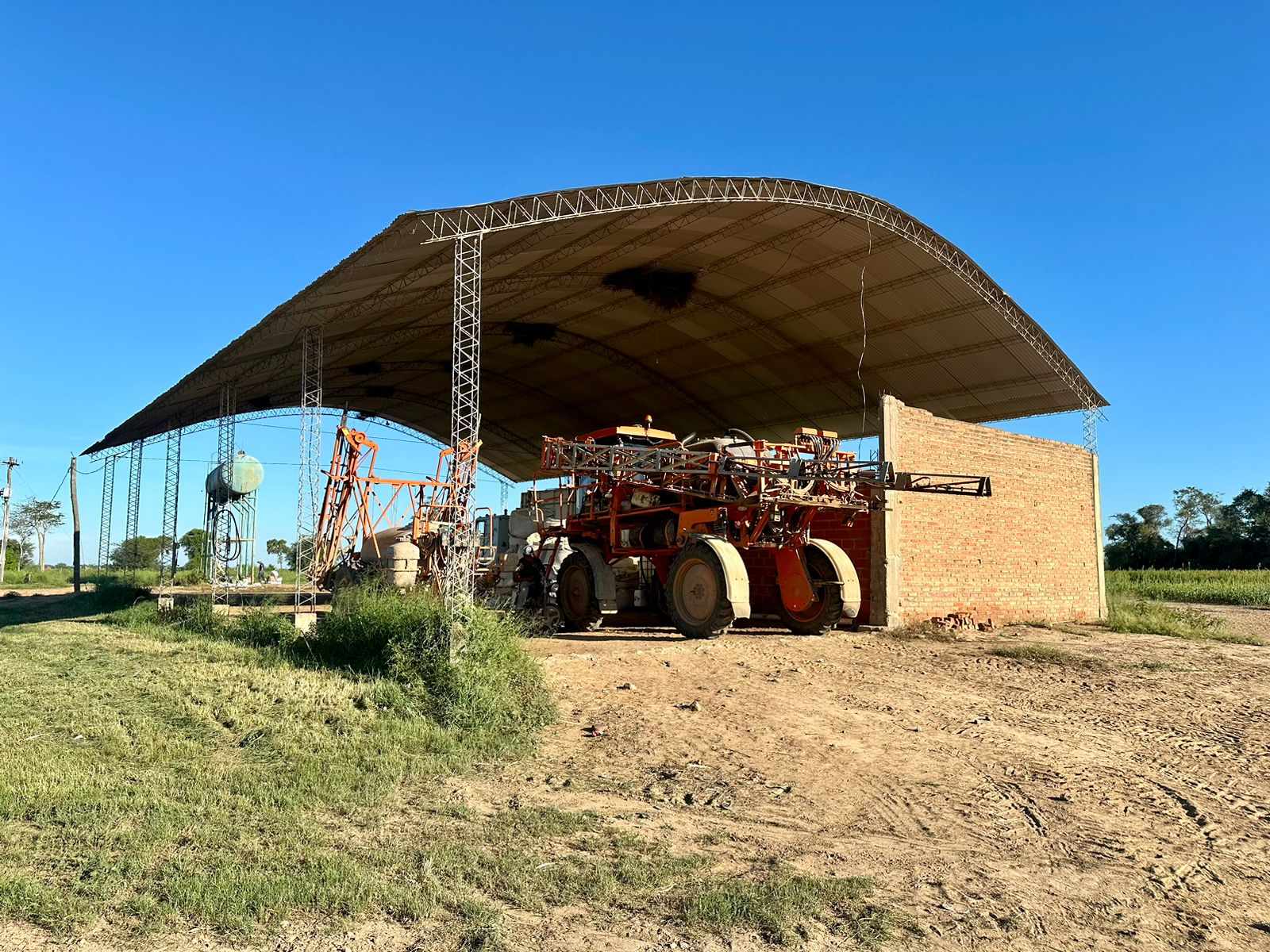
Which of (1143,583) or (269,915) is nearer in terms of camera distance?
(269,915)

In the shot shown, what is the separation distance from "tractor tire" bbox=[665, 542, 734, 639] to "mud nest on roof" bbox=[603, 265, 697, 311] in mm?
11140

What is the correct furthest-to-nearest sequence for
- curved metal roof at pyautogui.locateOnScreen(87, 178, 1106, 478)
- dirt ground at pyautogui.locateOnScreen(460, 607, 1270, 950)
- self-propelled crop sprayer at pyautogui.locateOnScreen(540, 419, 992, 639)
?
curved metal roof at pyautogui.locateOnScreen(87, 178, 1106, 478)
self-propelled crop sprayer at pyautogui.locateOnScreen(540, 419, 992, 639)
dirt ground at pyautogui.locateOnScreen(460, 607, 1270, 950)

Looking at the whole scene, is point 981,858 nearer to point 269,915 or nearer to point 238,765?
point 269,915

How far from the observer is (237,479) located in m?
22.0

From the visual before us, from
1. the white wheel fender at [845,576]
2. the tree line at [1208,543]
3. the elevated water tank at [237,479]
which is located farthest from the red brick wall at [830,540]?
the tree line at [1208,543]

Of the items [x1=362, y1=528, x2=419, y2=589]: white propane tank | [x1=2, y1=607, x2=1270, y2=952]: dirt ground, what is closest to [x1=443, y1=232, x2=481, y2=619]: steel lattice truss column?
[x1=2, y1=607, x2=1270, y2=952]: dirt ground

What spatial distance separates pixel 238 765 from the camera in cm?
648

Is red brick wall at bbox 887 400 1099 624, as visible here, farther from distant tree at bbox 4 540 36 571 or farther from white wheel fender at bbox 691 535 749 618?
distant tree at bbox 4 540 36 571

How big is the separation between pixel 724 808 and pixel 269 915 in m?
2.94

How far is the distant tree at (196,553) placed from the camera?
1043 inches

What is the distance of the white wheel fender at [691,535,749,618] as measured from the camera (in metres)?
12.0

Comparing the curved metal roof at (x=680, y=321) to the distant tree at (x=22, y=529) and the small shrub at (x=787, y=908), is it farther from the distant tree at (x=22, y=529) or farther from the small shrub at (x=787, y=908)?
the distant tree at (x=22, y=529)

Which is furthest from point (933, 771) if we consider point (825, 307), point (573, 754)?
point (825, 307)

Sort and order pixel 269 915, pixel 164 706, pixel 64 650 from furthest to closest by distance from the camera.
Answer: pixel 64 650 < pixel 164 706 < pixel 269 915
